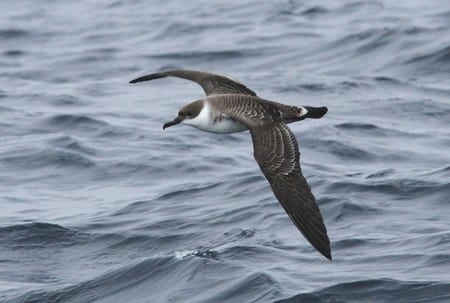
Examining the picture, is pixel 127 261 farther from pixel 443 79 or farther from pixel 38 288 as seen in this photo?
pixel 443 79

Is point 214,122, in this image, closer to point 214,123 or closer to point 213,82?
point 214,123

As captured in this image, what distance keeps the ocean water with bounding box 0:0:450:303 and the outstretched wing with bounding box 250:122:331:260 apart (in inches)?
22.2

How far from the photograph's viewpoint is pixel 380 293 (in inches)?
322

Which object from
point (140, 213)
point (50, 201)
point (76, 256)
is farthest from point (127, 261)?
point (50, 201)

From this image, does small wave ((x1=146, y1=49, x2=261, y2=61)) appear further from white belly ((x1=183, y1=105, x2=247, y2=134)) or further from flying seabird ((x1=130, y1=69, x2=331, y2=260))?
white belly ((x1=183, y1=105, x2=247, y2=134))

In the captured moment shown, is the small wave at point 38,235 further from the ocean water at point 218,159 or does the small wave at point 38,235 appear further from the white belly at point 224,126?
the white belly at point 224,126

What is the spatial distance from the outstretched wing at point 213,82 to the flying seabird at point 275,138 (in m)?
0.34

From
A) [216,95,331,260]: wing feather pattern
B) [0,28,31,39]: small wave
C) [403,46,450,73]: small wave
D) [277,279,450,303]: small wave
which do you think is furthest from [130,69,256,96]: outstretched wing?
[0,28,31,39]: small wave

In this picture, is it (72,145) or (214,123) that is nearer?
(214,123)

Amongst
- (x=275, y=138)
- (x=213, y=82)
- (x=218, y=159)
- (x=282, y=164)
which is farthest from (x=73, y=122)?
(x=282, y=164)

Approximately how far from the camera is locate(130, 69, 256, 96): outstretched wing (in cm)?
989

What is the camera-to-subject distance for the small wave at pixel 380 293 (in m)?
8.07

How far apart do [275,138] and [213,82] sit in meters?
1.75

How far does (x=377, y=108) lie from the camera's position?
13.9 meters
